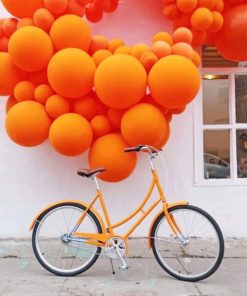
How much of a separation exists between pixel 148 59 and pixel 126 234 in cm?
167

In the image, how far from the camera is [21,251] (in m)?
5.24

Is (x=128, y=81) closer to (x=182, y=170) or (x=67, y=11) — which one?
(x=67, y=11)

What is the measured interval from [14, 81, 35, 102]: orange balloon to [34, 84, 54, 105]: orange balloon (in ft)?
0.20

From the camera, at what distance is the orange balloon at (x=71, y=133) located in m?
4.49

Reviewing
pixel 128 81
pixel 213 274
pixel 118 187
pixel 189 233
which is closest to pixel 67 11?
pixel 128 81

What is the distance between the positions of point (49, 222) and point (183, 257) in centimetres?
150

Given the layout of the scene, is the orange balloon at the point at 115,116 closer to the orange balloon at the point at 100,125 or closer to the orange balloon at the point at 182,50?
the orange balloon at the point at 100,125

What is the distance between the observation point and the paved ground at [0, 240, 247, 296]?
403 cm

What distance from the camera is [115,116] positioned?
4.63 m

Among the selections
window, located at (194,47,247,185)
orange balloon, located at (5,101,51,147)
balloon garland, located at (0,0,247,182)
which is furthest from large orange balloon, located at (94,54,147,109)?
window, located at (194,47,247,185)

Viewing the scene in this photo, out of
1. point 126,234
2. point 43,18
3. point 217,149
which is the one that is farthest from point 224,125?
point 43,18

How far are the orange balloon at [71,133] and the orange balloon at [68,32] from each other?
2.30 ft

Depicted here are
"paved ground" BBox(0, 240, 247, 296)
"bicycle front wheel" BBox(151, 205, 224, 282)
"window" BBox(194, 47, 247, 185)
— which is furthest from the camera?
"window" BBox(194, 47, 247, 185)

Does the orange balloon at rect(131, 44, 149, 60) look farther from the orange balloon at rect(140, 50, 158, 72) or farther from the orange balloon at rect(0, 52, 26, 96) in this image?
the orange balloon at rect(0, 52, 26, 96)
